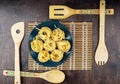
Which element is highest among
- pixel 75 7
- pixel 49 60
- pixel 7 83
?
pixel 75 7

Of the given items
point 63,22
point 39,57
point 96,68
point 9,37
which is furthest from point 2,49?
point 96,68

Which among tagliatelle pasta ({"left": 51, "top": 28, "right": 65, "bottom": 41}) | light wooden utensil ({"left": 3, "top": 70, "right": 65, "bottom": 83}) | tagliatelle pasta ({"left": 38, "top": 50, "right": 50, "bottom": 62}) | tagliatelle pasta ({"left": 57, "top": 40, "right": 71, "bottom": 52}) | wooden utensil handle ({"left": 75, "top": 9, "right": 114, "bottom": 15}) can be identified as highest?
wooden utensil handle ({"left": 75, "top": 9, "right": 114, "bottom": 15})

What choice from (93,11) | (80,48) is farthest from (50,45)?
(93,11)

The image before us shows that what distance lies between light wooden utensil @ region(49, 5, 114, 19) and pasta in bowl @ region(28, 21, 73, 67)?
0.11 ft

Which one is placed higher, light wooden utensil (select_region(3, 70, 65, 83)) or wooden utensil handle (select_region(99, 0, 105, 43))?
wooden utensil handle (select_region(99, 0, 105, 43))

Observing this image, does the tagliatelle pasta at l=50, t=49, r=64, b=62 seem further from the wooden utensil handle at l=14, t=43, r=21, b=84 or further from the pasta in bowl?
the wooden utensil handle at l=14, t=43, r=21, b=84

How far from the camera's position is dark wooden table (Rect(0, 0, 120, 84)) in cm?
108

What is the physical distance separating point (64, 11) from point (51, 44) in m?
0.16

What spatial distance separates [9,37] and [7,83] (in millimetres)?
206

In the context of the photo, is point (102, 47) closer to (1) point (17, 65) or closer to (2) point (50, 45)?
(2) point (50, 45)

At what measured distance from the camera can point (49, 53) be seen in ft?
3.54

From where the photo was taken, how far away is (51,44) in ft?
3.50

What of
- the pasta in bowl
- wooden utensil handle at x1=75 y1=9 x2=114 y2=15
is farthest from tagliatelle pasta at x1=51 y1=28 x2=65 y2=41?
wooden utensil handle at x1=75 y1=9 x2=114 y2=15

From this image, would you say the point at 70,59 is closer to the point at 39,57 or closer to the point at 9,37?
the point at 39,57
